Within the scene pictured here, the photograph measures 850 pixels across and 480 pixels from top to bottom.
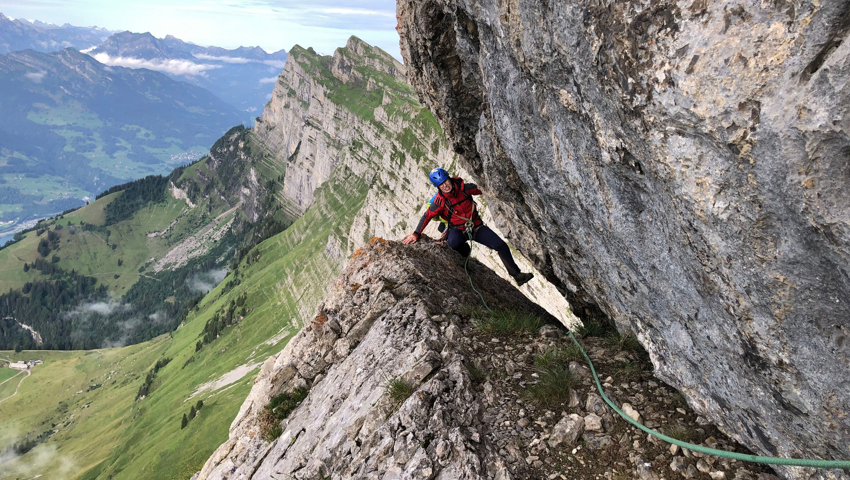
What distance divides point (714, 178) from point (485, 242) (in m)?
11.3

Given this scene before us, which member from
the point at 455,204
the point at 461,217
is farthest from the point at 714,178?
the point at 461,217

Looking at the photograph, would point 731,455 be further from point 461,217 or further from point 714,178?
point 461,217

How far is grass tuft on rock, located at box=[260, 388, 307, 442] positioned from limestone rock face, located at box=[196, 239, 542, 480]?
8.4 inches

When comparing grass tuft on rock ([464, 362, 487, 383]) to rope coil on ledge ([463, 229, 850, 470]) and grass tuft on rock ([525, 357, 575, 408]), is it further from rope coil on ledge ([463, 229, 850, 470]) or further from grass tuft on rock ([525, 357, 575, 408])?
rope coil on ledge ([463, 229, 850, 470])

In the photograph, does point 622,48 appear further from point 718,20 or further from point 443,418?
point 443,418

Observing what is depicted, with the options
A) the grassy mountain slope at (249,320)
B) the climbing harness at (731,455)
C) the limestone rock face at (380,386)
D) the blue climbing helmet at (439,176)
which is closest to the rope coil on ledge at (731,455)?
the climbing harness at (731,455)

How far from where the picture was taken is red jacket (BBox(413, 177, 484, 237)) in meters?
16.0

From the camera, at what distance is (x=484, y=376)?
1019 cm

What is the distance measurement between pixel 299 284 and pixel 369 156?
52.8m

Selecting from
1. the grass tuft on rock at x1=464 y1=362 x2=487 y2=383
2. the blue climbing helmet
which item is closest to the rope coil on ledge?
the grass tuft on rock at x1=464 y1=362 x2=487 y2=383

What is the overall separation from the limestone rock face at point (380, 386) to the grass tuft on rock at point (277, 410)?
0.70ft

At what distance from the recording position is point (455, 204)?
16.2m

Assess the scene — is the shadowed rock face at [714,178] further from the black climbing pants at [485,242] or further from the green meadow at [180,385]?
the green meadow at [180,385]

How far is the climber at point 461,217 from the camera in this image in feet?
52.3
